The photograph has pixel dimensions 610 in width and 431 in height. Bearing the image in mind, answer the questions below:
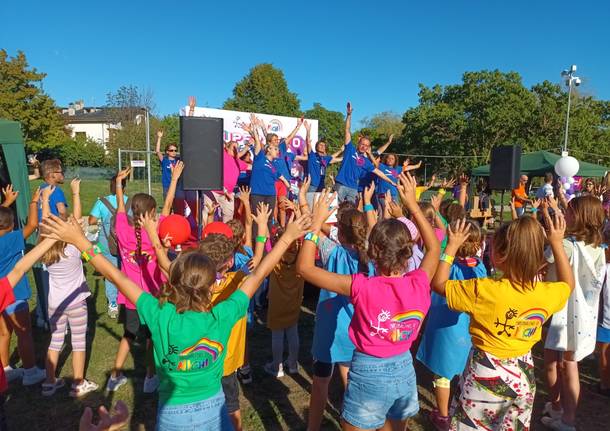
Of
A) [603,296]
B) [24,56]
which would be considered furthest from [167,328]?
[24,56]

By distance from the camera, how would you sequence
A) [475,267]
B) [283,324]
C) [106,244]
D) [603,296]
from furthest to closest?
[106,244]
[283,324]
[603,296]
[475,267]

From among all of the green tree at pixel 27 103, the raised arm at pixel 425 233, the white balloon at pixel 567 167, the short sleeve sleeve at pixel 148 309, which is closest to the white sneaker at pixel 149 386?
the short sleeve sleeve at pixel 148 309

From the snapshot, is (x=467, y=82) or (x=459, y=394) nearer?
(x=459, y=394)

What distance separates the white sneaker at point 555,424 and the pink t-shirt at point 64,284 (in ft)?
13.1

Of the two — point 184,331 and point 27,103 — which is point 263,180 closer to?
point 184,331

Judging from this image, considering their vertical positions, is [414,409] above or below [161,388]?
below

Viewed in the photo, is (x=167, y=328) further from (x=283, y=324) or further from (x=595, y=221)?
(x=595, y=221)

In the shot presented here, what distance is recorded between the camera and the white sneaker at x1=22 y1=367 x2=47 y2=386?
3.84 m

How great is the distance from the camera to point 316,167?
10.7 meters

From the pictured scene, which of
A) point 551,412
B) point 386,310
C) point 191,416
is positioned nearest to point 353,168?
point 551,412

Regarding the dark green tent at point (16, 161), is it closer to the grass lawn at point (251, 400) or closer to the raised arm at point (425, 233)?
the grass lawn at point (251, 400)

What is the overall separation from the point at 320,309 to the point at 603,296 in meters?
2.41

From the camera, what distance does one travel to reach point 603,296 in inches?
138

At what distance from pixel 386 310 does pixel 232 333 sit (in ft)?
3.43
